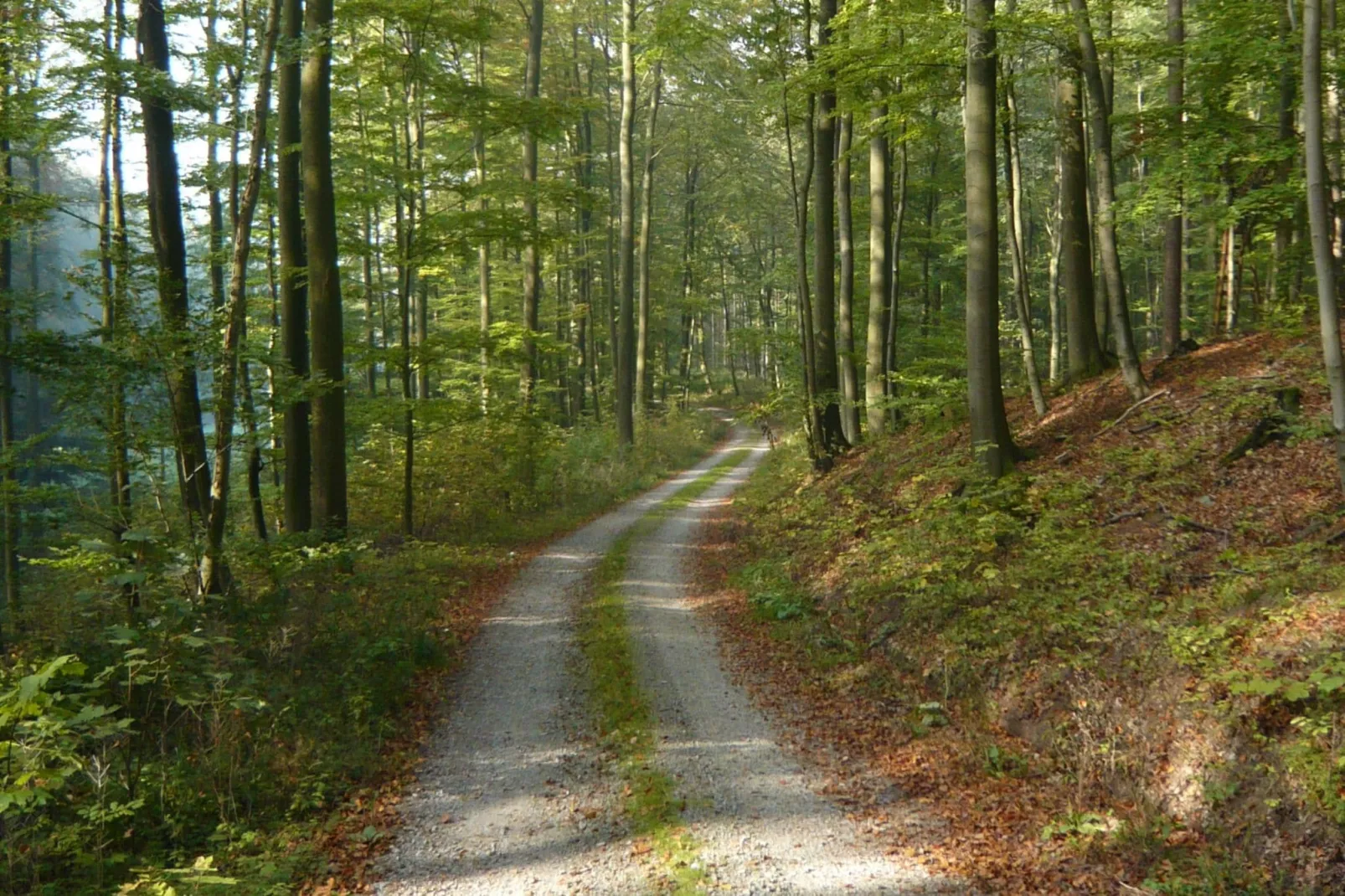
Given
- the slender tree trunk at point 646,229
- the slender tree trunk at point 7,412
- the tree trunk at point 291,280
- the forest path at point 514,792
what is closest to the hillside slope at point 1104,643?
the forest path at point 514,792

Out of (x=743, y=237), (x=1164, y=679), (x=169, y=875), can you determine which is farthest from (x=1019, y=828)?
(x=743, y=237)

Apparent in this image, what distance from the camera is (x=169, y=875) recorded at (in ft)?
15.5

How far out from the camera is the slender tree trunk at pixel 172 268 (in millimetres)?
7500

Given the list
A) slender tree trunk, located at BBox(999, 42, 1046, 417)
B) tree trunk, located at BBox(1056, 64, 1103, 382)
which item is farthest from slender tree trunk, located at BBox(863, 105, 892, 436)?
tree trunk, located at BBox(1056, 64, 1103, 382)

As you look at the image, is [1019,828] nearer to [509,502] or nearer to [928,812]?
[928,812]

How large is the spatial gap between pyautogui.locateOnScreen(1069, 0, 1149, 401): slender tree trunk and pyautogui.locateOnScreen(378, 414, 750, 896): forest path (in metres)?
8.42

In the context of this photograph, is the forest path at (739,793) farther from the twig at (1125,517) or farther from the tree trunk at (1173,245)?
the tree trunk at (1173,245)

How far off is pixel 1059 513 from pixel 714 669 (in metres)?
4.32

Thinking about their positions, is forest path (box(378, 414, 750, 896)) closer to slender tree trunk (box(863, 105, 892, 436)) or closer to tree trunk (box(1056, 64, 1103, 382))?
slender tree trunk (box(863, 105, 892, 436))

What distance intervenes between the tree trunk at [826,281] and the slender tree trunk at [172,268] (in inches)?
432

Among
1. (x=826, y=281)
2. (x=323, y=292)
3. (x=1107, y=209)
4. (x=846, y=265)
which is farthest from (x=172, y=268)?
(x=846, y=265)

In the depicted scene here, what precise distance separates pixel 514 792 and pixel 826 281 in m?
12.6

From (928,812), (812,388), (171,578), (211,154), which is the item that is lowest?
(928,812)

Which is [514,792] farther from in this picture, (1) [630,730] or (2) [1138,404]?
(2) [1138,404]
